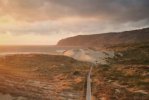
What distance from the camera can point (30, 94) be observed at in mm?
23625

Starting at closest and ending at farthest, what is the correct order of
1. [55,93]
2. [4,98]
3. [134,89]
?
[4,98], [55,93], [134,89]

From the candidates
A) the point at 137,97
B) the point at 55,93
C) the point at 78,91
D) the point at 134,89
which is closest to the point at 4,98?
the point at 55,93

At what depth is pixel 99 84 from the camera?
30.1 metres

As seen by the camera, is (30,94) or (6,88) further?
(6,88)

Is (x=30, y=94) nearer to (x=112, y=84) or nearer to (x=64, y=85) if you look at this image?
(x=64, y=85)

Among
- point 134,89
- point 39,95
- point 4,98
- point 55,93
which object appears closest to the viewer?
point 4,98

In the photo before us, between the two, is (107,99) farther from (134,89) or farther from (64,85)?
(64,85)

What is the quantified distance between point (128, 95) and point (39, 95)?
847cm

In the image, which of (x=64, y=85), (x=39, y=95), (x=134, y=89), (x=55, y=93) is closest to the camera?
(x=39, y=95)

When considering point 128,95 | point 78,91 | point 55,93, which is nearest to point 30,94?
point 55,93

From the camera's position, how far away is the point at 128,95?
2447 centimetres

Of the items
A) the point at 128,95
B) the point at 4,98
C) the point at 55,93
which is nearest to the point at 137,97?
the point at 128,95

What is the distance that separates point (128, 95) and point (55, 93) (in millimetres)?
7079

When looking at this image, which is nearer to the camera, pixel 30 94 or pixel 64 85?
pixel 30 94
